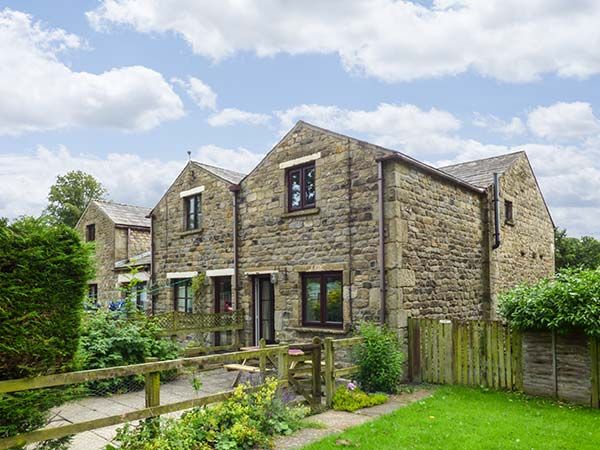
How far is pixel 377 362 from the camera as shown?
347 inches

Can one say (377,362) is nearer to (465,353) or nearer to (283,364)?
(465,353)

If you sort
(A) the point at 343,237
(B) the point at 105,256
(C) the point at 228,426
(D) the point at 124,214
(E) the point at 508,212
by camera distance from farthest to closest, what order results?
(D) the point at 124,214
(B) the point at 105,256
(E) the point at 508,212
(A) the point at 343,237
(C) the point at 228,426

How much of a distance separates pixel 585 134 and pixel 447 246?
410 inches

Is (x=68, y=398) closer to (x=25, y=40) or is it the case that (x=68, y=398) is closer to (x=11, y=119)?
(x=25, y=40)

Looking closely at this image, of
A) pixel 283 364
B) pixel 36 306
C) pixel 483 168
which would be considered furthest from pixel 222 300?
pixel 36 306

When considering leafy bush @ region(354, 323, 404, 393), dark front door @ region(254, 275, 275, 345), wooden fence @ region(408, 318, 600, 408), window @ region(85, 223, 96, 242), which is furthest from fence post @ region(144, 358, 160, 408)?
window @ region(85, 223, 96, 242)

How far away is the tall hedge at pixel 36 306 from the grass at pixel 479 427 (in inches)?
122

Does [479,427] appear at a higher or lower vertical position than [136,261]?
lower

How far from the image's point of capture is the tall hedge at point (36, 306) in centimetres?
426

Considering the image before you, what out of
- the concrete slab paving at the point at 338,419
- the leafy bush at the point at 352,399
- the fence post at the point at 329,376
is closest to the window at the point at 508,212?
the concrete slab paving at the point at 338,419

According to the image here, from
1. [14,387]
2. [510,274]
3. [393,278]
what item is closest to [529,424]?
[393,278]

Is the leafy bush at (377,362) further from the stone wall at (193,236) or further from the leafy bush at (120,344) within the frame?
the stone wall at (193,236)

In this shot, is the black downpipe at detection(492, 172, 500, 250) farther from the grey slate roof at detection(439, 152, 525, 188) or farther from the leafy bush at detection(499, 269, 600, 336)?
the leafy bush at detection(499, 269, 600, 336)

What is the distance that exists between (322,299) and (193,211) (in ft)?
21.3
